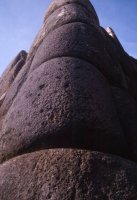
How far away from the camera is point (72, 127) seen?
2.35 meters

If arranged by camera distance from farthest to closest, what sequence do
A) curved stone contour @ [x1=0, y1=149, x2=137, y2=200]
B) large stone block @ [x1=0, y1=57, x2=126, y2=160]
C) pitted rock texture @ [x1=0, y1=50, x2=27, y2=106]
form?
pitted rock texture @ [x1=0, y1=50, x2=27, y2=106]
large stone block @ [x1=0, y1=57, x2=126, y2=160]
curved stone contour @ [x1=0, y1=149, x2=137, y2=200]

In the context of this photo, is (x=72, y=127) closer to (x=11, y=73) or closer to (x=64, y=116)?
(x=64, y=116)

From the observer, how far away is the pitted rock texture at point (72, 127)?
2.04 meters

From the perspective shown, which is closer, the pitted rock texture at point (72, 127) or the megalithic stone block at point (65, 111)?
the pitted rock texture at point (72, 127)

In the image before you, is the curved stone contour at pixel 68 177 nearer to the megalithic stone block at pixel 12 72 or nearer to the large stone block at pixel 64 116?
the large stone block at pixel 64 116

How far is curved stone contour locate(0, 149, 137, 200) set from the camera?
77.9 inches

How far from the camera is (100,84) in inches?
111

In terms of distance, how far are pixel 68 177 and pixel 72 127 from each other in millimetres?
423

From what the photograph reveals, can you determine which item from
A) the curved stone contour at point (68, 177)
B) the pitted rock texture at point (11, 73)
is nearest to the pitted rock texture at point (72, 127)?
the curved stone contour at point (68, 177)

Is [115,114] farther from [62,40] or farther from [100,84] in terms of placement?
[62,40]

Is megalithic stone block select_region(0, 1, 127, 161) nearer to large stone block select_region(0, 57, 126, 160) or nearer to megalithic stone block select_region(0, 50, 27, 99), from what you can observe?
large stone block select_region(0, 57, 126, 160)

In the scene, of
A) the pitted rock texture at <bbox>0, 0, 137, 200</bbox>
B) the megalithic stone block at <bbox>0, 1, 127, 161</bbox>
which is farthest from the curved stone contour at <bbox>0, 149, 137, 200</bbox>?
the megalithic stone block at <bbox>0, 1, 127, 161</bbox>

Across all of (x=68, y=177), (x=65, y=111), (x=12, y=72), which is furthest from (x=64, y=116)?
(x=12, y=72)

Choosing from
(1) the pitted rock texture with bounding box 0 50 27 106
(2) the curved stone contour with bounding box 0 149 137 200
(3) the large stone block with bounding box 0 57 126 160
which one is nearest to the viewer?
(2) the curved stone contour with bounding box 0 149 137 200
